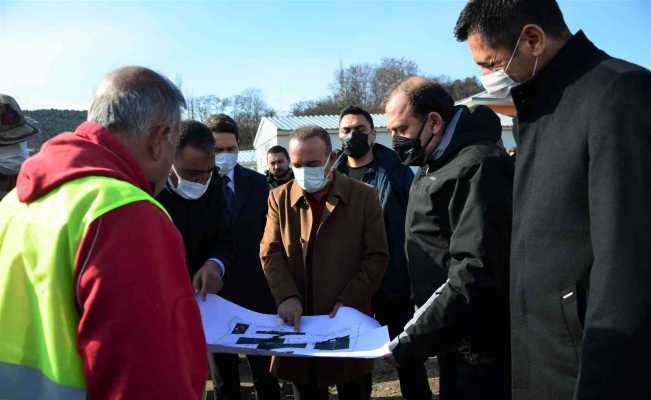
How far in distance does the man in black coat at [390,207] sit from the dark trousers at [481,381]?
144 centimetres

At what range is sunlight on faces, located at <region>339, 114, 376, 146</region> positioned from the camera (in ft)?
15.7

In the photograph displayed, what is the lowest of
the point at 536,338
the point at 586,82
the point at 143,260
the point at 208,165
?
the point at 536,338

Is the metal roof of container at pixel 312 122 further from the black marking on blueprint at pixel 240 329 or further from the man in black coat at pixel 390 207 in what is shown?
the black marking on blueprint at pixel 240 329

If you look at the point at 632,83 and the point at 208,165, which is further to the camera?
the point at 208,165

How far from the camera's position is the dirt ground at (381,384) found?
4.73 meters

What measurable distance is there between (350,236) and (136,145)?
192 centimetres

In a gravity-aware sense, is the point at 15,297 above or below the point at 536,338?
above

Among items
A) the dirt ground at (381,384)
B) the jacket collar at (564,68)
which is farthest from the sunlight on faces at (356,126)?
the jacket collar at (564,68)

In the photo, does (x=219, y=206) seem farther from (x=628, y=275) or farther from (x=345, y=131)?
(x=628, y=275)

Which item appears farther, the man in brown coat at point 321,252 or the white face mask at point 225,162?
the white face mask at point 225,162

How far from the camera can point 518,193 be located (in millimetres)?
1664

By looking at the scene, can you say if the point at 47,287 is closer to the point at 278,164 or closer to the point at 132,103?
the point at 132,103

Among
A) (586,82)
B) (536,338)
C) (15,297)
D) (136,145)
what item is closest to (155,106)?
(136,145)

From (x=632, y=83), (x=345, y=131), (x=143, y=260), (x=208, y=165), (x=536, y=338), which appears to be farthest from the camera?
(x=345, y=131)
